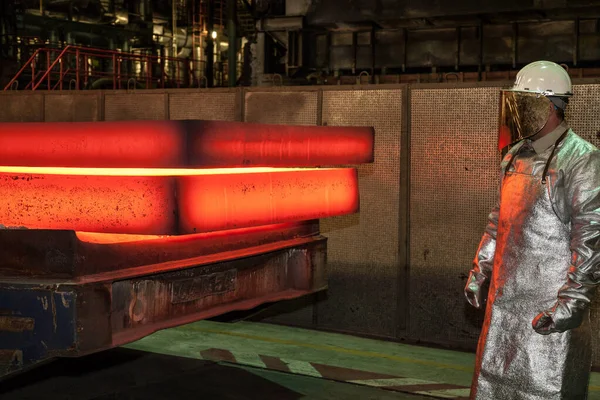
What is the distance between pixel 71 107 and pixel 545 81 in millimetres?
7281

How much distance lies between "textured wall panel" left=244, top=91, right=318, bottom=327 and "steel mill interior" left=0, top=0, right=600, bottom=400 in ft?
0.07

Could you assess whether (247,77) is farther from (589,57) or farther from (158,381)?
(158,381)

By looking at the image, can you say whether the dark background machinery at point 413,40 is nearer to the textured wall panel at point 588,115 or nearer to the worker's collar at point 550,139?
the textured wall panel at point 588,115

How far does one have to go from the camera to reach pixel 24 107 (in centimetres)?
1073

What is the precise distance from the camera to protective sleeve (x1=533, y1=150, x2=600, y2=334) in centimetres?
384

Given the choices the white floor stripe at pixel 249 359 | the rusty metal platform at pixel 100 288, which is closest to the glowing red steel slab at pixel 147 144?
the rusty metal platform at pixel 100 288

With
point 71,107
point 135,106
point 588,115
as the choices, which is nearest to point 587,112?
point 588,115

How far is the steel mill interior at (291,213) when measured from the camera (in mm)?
4031

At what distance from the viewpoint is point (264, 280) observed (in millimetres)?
5195

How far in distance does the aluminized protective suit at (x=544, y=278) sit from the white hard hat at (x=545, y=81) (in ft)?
0.65

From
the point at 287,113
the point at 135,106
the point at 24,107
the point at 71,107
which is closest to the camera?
the point at 287,113

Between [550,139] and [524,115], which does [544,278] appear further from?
[524,115]

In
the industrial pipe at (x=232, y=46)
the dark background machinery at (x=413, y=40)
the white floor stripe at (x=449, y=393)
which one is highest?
the industrial pipe at (x=232, y=46)

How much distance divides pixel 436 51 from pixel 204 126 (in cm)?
1040
